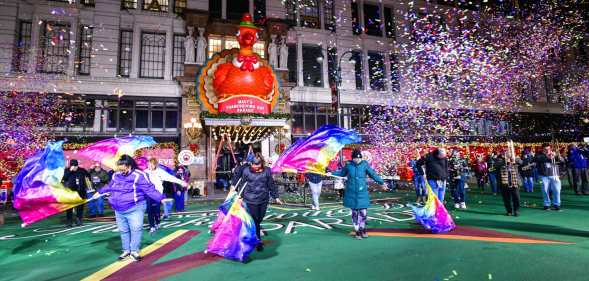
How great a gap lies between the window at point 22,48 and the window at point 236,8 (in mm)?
13449

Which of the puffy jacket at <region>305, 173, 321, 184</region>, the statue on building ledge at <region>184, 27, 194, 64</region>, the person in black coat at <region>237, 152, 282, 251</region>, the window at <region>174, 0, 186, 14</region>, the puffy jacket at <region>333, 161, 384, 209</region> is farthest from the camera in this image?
the window at <region>174, 0, 186, 14</region>

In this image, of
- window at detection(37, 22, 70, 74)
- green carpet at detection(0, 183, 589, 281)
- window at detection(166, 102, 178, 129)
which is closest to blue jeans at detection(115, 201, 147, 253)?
green carpet at detection(0, 183, 589, 281)

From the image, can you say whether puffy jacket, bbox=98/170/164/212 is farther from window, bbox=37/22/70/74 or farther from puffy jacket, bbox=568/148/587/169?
window, bbox=37/22/70/74

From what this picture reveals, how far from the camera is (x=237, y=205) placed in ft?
18.1

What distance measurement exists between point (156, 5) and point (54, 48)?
24.5ft

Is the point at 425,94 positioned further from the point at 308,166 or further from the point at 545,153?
the point at 308,166

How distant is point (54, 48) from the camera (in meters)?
19.6

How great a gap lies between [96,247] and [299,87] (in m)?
18.9

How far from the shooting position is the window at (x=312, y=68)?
24188mm

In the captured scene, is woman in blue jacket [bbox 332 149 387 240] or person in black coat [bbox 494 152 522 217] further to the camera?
person in black coat [bbox 494 152 522 217]

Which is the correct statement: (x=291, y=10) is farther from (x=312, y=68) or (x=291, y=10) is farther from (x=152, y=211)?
(x=152, y=211)

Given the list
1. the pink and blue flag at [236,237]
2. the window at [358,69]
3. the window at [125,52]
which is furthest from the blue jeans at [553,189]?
the window at [125,52]

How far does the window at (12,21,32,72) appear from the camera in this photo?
18688 millimetres

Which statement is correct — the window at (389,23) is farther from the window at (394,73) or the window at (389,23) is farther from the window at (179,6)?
the window at (179,6)
